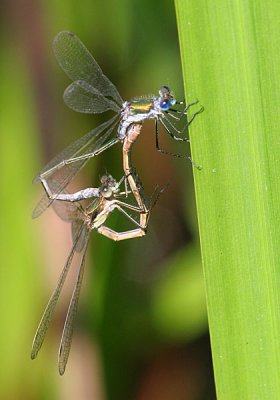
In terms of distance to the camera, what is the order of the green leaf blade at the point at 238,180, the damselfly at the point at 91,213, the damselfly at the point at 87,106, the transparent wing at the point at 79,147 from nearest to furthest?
1. the green leaf blade at the point at 238,180
2. the damselfly at the point at 87,106
3. the transparent wing at the point at 79,147
4. the damselfly at the point at 91,213

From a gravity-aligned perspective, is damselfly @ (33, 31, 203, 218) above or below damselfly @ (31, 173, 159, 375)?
above

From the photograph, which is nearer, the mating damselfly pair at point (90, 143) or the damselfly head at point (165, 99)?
the damselfly head at point (165, 99)

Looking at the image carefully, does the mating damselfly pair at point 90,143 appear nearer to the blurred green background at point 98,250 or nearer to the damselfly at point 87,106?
the damselfly at point 87,106

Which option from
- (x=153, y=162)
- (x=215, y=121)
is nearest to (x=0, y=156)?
(x=153, y=162)

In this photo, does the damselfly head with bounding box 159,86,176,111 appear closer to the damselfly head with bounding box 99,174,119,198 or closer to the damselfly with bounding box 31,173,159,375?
the damselfly with bounding box 31,173,159,375

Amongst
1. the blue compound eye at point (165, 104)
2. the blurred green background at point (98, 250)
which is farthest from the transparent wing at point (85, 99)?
the blurred green background at point (98, 250)

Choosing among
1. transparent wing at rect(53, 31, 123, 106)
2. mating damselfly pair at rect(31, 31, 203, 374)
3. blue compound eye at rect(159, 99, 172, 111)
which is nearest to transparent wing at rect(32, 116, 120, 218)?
mating damselfly pair at rect(31, 31, 203, 374)

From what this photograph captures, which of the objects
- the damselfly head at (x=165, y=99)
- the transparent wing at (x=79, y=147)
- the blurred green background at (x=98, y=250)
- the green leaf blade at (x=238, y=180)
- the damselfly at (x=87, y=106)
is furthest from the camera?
the blurred green background at (x=98, y=250)
